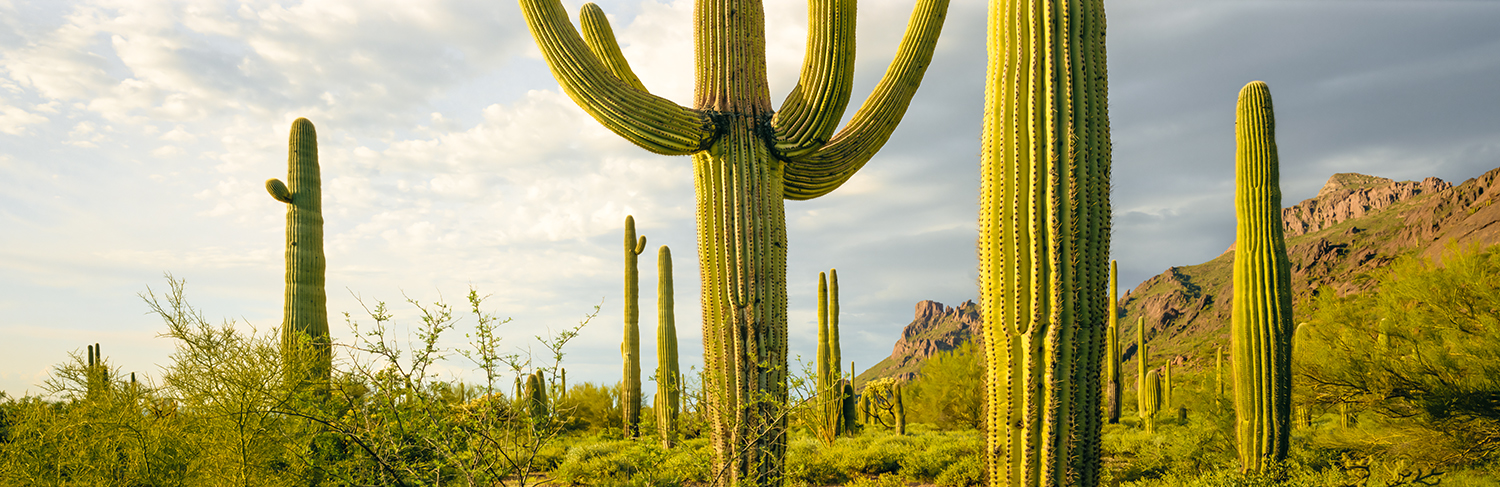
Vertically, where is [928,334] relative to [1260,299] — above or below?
below

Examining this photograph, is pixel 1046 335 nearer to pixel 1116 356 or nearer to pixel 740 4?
pixel 740 4

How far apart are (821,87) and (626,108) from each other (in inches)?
67.8

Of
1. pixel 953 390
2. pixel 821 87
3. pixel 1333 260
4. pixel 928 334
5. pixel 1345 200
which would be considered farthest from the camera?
pixel 928 334

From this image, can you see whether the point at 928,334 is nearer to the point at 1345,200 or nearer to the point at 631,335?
the point at 1345,200

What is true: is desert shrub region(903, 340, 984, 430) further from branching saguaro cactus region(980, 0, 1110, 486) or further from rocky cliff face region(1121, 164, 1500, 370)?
rocky cliff face region(1121, 164, 1500, 370)

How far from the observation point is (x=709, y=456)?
5.62m

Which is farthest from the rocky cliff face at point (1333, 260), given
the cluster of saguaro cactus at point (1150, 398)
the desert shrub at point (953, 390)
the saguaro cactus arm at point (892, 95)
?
the saguaro cactus arm at point (892, 95)

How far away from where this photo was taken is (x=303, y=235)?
8.34 meters

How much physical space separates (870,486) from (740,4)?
4.94 meters

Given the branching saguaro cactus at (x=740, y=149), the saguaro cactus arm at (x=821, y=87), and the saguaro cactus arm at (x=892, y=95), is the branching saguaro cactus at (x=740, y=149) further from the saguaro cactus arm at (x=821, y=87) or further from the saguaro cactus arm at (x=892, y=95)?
the saguaro cactus arm at (x=892, y=95)

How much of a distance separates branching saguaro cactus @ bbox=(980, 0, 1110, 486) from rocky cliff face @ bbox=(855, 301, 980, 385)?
225 ft

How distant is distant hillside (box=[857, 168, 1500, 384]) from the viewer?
34469 millimetres

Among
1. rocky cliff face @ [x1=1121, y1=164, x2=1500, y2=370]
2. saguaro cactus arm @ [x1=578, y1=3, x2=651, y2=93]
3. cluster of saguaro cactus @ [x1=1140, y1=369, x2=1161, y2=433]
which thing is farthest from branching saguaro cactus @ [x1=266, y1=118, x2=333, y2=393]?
rocky cliff face @ [x1=1121, y1=164, x2=1500, y2=370]

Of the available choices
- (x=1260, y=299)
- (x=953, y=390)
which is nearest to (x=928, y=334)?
(x=953, y=390)
